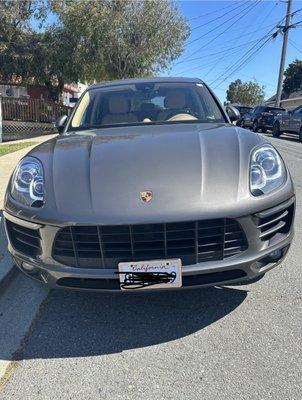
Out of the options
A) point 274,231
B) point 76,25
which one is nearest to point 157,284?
point 274,231

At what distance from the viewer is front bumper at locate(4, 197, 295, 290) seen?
263cm

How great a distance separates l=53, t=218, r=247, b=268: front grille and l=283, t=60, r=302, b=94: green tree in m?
68.4

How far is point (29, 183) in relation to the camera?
9.83 feet

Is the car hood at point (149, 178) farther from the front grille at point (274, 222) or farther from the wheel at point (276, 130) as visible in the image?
the wheel at point (276, 130)

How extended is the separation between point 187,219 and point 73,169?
91 cm

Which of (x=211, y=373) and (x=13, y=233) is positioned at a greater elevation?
(x=13, y=233)

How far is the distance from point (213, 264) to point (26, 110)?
61.5ft

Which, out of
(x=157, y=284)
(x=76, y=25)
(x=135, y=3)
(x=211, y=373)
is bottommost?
(x=211, y=373)

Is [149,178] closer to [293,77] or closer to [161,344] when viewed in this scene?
[161,344]

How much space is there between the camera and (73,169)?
9.71ft

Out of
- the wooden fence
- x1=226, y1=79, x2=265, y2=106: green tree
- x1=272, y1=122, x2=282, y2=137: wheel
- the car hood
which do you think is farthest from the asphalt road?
x1=226, y1=79, x2=265, y2=106: green tree

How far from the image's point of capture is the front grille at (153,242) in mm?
2566

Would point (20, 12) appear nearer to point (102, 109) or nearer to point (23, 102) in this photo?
point (23, 102)

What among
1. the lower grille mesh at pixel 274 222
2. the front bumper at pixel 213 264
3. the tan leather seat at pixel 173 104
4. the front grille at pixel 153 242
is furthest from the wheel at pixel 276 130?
the front grille at pixel 153 242
